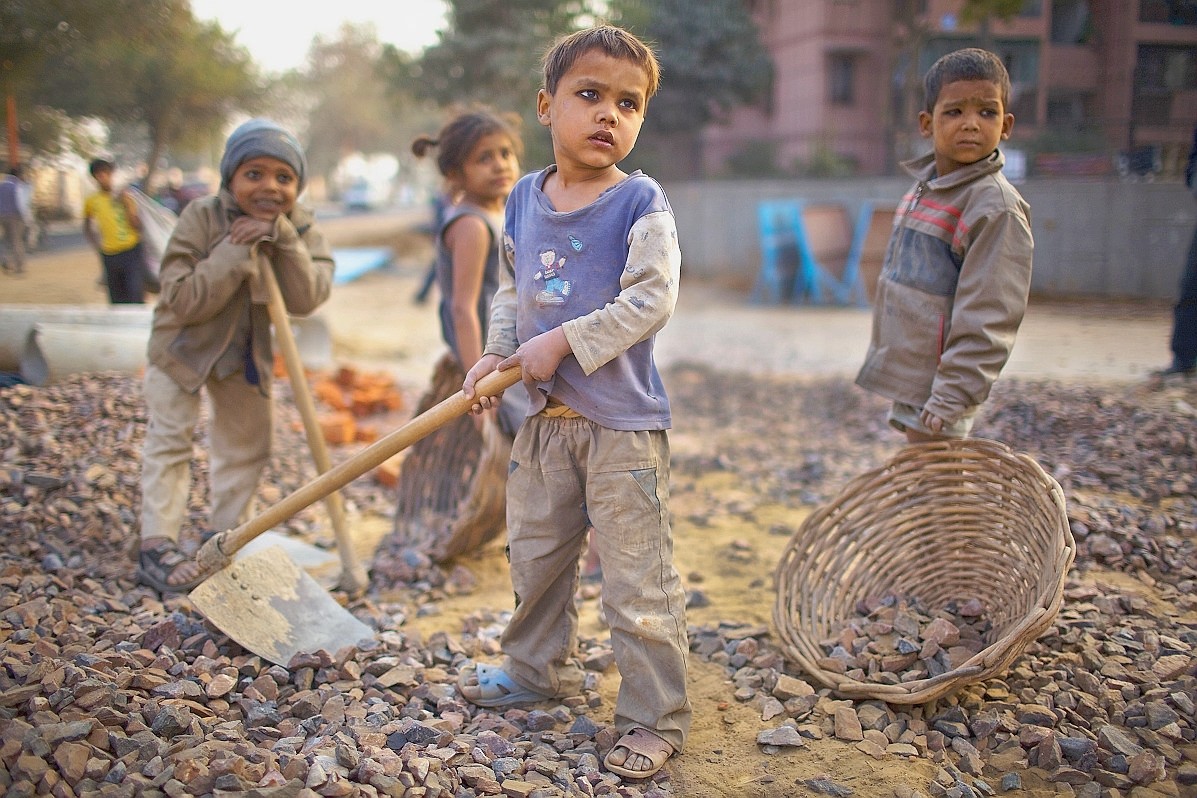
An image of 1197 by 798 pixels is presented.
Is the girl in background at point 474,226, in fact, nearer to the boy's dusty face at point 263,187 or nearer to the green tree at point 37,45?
the boy's dusty face at point 263,187

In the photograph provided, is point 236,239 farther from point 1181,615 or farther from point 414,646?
point 1181,615

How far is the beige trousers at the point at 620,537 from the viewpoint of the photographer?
230 cm

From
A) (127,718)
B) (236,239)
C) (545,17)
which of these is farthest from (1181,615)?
(545,17)

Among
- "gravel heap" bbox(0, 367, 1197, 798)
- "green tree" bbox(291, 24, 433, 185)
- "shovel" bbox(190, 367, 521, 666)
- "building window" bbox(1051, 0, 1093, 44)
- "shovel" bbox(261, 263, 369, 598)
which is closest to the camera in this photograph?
"gravel heap" bbox(0, 367, 1197, 798)

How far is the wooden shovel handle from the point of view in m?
2.35

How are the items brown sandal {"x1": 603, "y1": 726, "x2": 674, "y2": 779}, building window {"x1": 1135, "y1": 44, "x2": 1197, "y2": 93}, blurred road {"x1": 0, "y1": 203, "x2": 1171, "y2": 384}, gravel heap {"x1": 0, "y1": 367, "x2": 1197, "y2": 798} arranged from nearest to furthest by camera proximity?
1. gravel heap {"x1": 0, "y1": 367, "x2": 1197, "y2": 798}
2. brown sandal {"x1": 603, "y1": 726, "x2": 674, "y2": 779}
3. blurred road {"x1": 0, "y1": 203, "x2": 1171, "y2": 384}
4. building window {"x1": 1135, "y1": 44, "x2": 1197, "y2": 93}

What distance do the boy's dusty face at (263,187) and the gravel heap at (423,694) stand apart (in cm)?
138

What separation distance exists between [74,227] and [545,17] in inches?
400

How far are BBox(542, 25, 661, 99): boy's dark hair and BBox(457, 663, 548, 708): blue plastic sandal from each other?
5.34 feet

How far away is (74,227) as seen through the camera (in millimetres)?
7293

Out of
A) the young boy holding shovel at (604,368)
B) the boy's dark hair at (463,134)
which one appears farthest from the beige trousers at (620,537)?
the boy's dark hair at (463,134)

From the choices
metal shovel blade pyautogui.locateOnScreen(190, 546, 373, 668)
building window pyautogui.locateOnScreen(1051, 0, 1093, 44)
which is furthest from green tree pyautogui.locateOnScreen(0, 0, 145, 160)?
building window pyautogui.locateOnScreen(1051, 0, 1093, 44)

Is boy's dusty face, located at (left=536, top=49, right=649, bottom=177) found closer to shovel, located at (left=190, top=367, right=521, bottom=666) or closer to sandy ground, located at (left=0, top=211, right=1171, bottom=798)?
shovel, located at (left=190, top=367, right=521, bottom=666)

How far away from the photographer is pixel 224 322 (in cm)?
342
